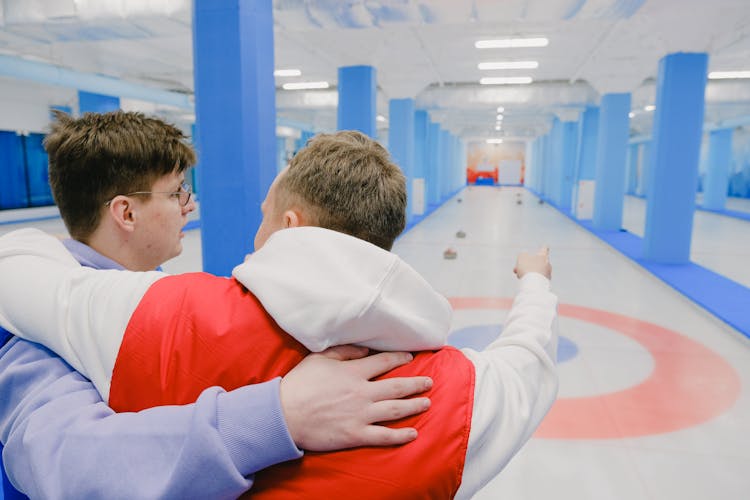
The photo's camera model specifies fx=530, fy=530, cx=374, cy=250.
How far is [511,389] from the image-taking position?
3.06 ft

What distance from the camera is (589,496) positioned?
263 centimetres

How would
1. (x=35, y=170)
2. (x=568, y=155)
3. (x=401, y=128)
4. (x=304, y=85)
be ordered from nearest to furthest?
(x=401, y=128) → (x=304, y=85) → (x=35, y=170) → (x=568, y=155)

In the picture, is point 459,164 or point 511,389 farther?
point 459,164

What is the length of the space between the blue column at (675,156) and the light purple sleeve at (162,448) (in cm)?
881

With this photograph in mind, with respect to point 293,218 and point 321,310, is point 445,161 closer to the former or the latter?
point 293,218

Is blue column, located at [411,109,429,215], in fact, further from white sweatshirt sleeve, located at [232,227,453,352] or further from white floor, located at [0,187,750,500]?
white sweatshirt sleeve, located at [232,227,453,352]

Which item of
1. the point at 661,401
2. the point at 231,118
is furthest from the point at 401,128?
the point at 661,401

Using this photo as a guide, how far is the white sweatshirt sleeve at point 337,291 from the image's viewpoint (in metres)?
0.77

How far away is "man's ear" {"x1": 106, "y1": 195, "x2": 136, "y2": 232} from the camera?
1.26 metres

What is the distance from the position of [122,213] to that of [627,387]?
12.3 ft

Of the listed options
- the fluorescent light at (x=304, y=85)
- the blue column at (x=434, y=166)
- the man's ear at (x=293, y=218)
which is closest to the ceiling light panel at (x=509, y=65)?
the fluorescent light at (x=304, y=85)

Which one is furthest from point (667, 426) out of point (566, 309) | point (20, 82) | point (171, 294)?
point (20, 82)

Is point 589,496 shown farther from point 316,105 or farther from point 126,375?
point 316,105

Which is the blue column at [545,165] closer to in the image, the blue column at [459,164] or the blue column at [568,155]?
the blue column at [568,155]
